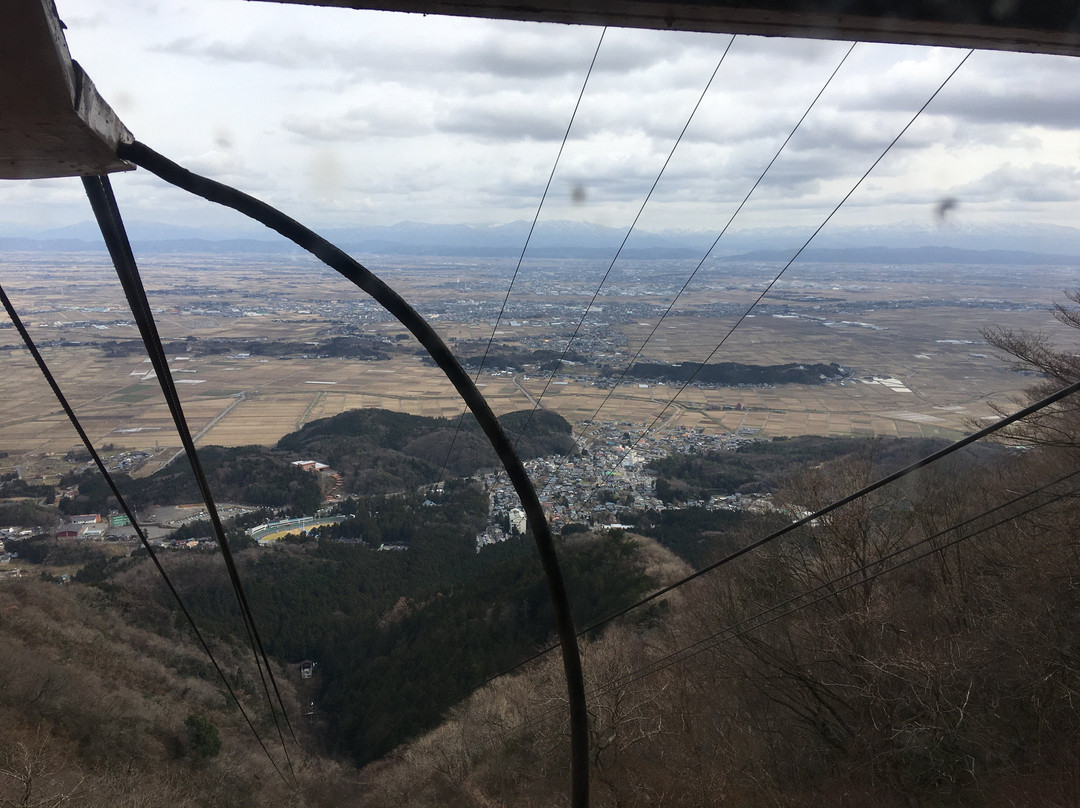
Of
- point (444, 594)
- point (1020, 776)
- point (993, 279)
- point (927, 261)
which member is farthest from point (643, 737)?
point (927, 261)

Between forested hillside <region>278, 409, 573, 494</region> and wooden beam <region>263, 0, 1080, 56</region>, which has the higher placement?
wooden beam <region>263, 0, 1080, 56</region>

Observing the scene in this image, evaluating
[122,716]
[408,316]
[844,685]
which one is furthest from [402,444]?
[408,316]

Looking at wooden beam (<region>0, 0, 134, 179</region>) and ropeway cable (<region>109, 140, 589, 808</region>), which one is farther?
ropeway cable (<region>109, 140, 589, 808</region>)

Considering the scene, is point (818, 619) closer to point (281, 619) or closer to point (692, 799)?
point (692, 799)

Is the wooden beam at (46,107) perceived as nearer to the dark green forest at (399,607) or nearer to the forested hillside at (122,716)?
the forested hillside at (122,716)

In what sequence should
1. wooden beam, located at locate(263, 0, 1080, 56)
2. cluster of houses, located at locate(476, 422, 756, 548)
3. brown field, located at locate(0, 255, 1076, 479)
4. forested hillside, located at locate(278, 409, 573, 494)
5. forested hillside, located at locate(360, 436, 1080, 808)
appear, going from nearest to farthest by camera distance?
1. wooden beam, located at locate(263, 0, 1080, 56)
2. forested hillside, located at locate(360, 436, 1080, 808)
3. cluster of houses, located at locate(476, 422, 756, 548)
4. forested hillside, located at locate(278, 409, 573, 494)
5. brown field, located at locate(0, 255, 1076, 479)

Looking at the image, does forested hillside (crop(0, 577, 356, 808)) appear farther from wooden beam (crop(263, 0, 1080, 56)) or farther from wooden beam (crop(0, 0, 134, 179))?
wooden beam (crop(263, 0, 1080, 56))

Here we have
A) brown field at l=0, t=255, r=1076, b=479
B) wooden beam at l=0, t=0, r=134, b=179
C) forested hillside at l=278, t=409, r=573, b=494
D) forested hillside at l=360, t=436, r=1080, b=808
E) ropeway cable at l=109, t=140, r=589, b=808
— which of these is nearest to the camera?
wooden beam at l=0, t=0, r=134, b=179

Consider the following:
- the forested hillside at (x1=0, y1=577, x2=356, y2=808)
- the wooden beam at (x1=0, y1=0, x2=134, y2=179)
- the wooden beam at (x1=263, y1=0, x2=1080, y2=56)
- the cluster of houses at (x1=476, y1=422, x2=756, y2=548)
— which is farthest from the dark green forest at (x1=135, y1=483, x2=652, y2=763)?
the wooden beam at (x1=263, y1=0, x2=1080, y2=56)
